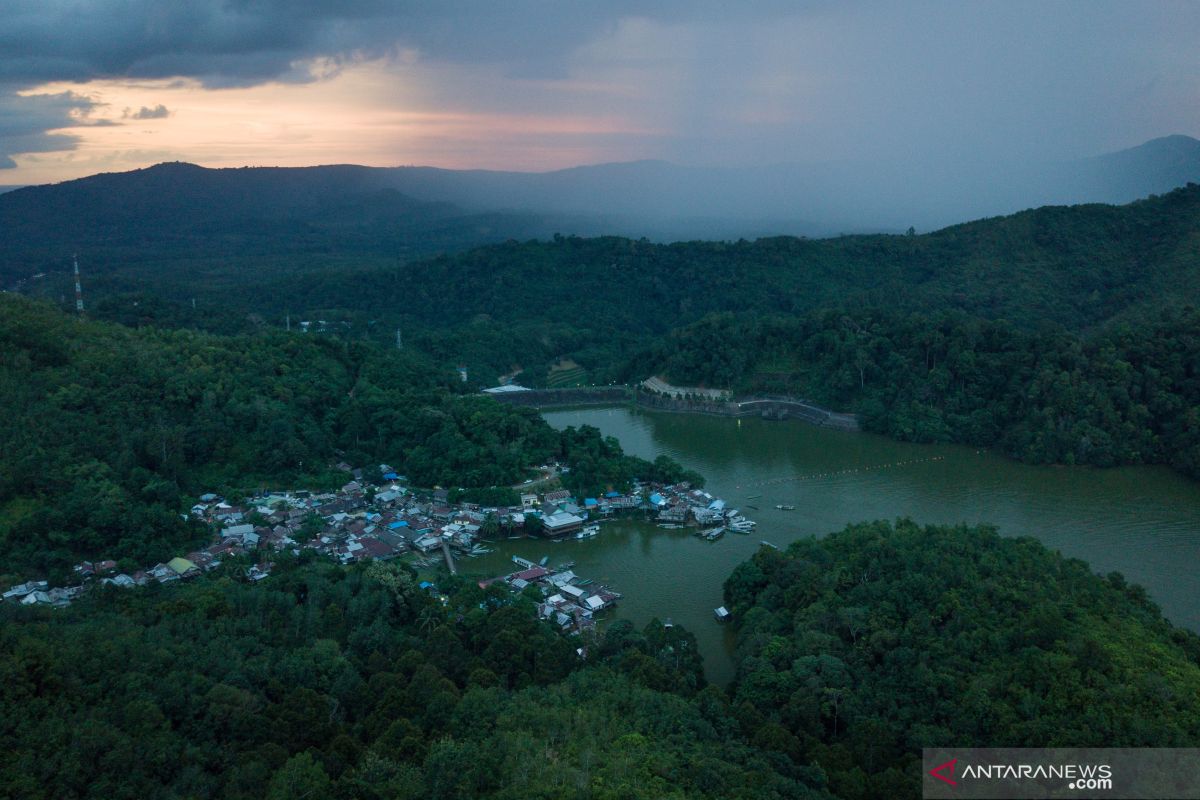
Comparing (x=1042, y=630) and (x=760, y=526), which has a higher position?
(x=1042, y=630)

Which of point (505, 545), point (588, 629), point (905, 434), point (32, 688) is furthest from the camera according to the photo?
point (905, 434)

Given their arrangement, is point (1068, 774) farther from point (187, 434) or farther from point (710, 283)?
point (710, 283)

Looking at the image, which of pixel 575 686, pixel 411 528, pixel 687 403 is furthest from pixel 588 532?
pixel 687 403

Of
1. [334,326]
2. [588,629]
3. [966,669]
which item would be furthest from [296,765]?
[334,326]

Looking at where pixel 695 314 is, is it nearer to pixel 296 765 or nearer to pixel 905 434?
pixel 905 434

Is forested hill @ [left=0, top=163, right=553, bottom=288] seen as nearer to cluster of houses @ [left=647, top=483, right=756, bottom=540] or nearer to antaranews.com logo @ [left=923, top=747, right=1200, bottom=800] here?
cluster of houses @ [left=647, top=483, right=756, bottom=540]

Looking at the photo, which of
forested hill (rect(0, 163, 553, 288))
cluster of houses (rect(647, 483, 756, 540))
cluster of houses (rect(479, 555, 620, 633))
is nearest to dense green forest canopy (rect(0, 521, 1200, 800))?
cluster of houses (rect(479, 555, 620, 633))
